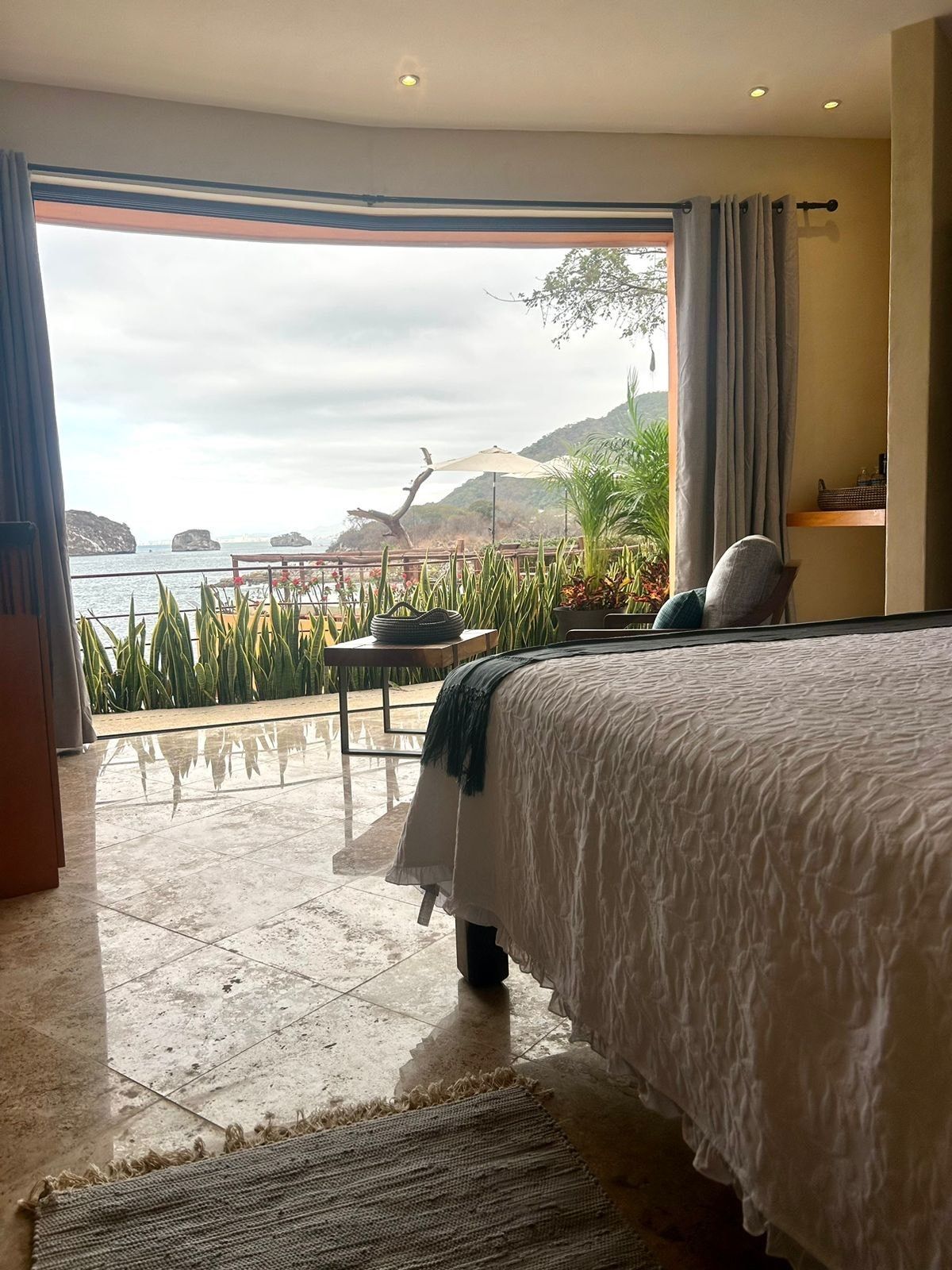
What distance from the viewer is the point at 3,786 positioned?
2.54m

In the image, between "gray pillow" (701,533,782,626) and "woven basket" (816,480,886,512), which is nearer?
"gray pillow" (701,533,782,626)

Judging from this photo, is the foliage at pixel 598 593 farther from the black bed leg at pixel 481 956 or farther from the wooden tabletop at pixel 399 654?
the black bed leg at pixel 481 956

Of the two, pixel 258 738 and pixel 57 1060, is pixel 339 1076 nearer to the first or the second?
pixel 57 1060

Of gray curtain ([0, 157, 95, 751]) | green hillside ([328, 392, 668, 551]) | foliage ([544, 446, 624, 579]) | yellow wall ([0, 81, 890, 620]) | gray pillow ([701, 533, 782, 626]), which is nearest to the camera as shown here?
gray pillow ([701, 533, 782, 626])

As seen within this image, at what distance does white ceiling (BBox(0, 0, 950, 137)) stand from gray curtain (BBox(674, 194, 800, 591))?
556 mm

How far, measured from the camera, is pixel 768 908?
956mm

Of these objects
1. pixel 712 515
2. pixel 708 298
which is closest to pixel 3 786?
pixel 712 515

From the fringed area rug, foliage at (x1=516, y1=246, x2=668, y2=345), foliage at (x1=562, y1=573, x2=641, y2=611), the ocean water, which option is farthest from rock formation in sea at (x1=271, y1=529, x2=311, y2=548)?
the fringed area rug

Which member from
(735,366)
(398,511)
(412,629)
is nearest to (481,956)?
(412,629)

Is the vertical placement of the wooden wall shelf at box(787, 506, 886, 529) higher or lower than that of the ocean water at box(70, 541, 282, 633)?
higher

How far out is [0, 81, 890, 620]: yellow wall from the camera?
14.7 ft

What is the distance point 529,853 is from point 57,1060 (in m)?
0.95

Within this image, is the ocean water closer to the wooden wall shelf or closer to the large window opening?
the large window opening

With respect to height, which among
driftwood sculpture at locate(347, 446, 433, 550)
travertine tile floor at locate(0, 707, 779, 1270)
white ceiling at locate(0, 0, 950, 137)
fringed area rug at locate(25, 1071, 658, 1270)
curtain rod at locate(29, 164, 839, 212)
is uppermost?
white ceiling at locate(0, 0, 950, 137)
